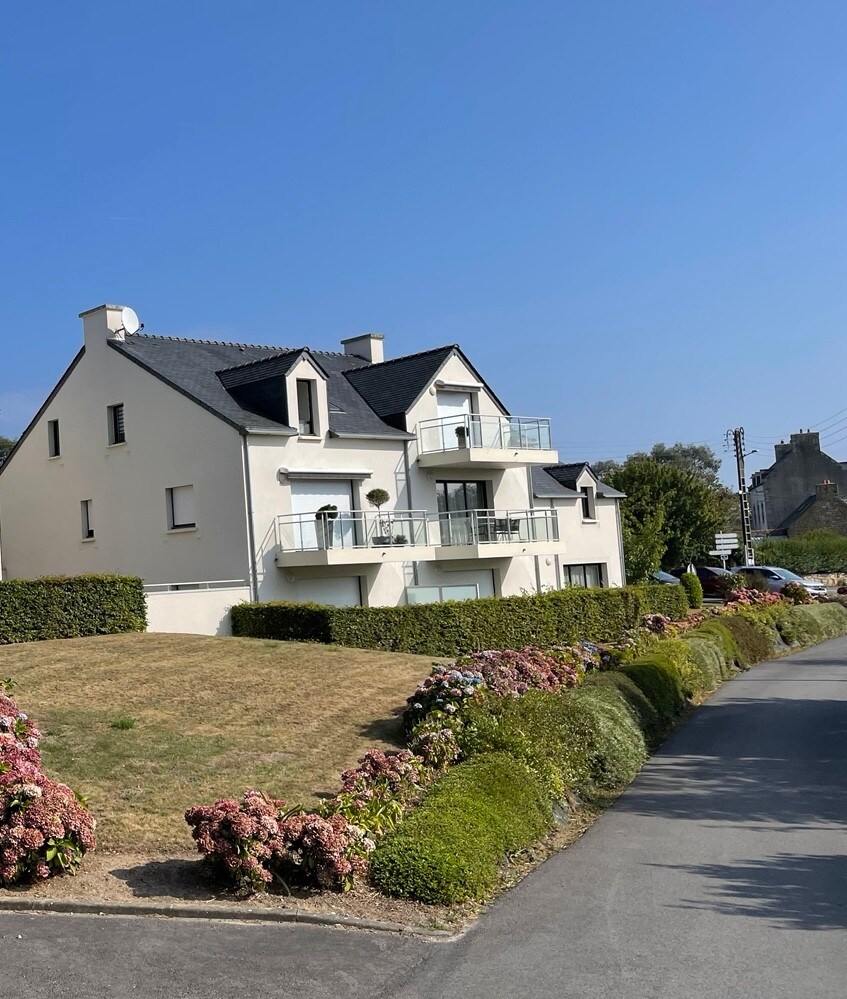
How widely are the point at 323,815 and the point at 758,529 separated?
92641 millimetres

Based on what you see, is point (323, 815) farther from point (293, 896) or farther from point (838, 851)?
point (838, 851)

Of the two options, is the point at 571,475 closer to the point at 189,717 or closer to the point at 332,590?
the point at 332,590

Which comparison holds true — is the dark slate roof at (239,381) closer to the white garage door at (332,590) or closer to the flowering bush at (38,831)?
the white garage door at (332,590)

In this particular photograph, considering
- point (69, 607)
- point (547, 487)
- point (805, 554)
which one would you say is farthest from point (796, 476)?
point (69, 607)

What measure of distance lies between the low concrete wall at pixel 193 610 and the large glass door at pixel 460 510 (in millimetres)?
7669

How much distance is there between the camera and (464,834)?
967 centimetres

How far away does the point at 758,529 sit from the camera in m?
97.4

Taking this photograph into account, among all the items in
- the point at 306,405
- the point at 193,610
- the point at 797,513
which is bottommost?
the point at 193,610

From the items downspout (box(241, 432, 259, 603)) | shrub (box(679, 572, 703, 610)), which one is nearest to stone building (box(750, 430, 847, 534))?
shrub (box(679, 572, 703, 610))

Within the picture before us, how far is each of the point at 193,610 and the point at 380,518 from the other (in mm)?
7535

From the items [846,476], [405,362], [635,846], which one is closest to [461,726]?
[635,846]

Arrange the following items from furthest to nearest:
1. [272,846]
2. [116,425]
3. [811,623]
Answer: [811,623], [116,425], [272,846]

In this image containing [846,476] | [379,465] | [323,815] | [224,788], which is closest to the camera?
[323,815]

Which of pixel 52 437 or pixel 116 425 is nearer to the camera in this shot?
pixel 116 425
